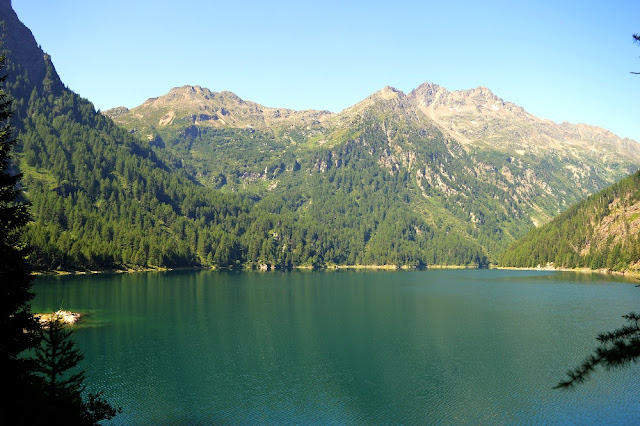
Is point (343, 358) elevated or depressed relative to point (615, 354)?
depressed

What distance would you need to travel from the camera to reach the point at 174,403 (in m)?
56.7

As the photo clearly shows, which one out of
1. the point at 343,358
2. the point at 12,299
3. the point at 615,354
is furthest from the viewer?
the point at 343,358

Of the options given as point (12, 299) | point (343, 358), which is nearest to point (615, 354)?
point (12, 299)

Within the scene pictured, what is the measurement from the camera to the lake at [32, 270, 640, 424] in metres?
55.8

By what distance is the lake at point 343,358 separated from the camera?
2199 inches

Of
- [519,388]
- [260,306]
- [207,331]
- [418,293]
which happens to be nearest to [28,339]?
[519,388]

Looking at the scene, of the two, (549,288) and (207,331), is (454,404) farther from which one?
(549,288)

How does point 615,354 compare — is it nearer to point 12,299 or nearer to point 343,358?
point 12,299

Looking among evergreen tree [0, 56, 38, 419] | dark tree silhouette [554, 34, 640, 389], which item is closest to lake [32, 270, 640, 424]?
evergreen tree [0, 56, 38, 419]

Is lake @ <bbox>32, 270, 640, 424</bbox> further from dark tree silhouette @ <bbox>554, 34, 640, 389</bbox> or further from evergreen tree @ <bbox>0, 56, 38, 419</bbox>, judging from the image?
dark tree silhouette @ <bbox>554, 34, 640, 389</bbox>

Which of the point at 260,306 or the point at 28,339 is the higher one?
the point at 28,339

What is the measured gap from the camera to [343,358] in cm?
7900

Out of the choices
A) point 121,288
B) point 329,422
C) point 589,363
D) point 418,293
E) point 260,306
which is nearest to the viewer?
point 589,363

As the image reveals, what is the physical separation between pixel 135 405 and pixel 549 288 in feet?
566
